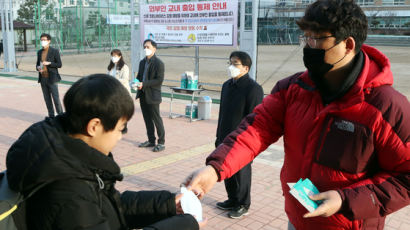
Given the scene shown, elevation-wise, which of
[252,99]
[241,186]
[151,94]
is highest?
[252,99]

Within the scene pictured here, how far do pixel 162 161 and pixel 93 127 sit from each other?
16.0 ft

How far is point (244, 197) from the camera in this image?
4.49 metres

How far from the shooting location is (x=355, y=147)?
1.84 metres

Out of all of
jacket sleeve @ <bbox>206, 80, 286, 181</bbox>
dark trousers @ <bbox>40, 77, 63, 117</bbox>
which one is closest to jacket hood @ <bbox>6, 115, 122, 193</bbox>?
jacket sleeve @ <bbox>206, 80, 286, 181</bbox>

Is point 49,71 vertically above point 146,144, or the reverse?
point 49,71

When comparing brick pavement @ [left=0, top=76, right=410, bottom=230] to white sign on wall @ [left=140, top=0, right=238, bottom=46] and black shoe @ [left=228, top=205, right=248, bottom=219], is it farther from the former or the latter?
white sign on wall @ [left=140, top=0, right=238, bottom=46]

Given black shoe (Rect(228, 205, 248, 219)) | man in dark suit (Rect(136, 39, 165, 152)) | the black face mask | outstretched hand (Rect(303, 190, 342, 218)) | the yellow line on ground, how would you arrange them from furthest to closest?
man in dark suit (Rect(136, 39, 165, 152)) < the yellow line on ground < black shoe (Rect(228, 205, 248, 219)) < the black face mask < outstretched hand (Rect(303, 190, 342, 218))

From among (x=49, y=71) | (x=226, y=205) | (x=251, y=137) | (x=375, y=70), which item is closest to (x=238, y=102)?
(x=226, y=205)

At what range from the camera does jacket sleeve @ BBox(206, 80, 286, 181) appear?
2.19 metres

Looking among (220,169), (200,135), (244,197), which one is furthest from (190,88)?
(220,169)

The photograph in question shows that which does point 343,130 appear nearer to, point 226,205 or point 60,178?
point 60,178

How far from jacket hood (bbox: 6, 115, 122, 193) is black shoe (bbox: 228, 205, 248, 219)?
311 cm

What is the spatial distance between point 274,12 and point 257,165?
47.2 metres

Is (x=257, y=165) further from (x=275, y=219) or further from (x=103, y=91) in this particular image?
(x=103, y=91)
